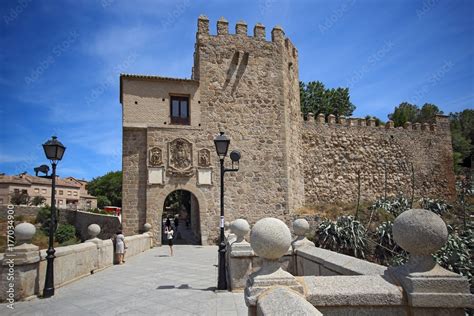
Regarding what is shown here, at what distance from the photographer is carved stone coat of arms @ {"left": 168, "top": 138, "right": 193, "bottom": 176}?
46.7 feet

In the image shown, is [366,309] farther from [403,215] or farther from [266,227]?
[266,227]

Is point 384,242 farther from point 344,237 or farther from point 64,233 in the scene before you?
point 64,233

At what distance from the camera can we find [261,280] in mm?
2596

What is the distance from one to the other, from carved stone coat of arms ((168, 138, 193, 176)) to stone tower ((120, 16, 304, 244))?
0.16ft

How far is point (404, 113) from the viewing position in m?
39.8

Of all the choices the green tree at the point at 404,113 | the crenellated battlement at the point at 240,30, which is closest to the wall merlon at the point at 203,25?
the crenellated battlement at the point at 240,30

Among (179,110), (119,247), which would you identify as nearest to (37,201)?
(179,110)

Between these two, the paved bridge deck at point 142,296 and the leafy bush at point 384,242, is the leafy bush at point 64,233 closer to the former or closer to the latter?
the paved bridge deck at point 142,296

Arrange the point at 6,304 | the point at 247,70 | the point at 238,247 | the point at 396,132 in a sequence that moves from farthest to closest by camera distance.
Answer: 1. the point at 396,132
2. the point at 247,70
3. the point at 238,247
4. the point at 6,304

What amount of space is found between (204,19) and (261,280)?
15657 millimetres

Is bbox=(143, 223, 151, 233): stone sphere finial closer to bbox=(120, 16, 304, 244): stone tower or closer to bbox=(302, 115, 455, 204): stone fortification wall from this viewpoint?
bbox=(120, 16, 304, 244): stone tower

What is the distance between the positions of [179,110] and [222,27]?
17.0 ft

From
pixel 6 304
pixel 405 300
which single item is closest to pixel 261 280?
pixel 405 300

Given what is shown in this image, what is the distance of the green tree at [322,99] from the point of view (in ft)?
98.6
